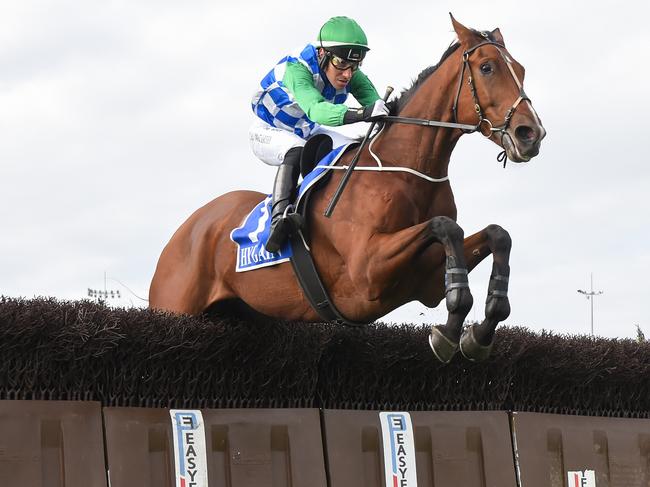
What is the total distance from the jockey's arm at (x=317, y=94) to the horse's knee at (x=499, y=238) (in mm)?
1062

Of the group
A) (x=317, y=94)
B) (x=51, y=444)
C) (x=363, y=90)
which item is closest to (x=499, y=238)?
(x=317, y=94)

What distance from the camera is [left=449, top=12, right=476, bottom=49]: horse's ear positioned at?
631 centimetres

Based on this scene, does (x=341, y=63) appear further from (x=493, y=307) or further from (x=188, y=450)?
(x=188, y=450)

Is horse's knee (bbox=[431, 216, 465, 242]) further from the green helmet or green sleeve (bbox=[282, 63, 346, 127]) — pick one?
the green helmet

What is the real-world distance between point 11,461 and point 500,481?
10.5 ft

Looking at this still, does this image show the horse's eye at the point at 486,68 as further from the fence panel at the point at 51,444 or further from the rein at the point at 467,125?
the fence panel at the point at 51,444

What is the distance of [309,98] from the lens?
6531mm

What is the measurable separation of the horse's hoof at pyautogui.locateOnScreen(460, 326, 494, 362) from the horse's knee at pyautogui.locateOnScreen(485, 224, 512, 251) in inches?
19.1

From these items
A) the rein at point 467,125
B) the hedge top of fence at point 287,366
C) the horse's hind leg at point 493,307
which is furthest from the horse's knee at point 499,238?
the hedge top of fence at point 287,366

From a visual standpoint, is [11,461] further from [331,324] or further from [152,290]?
[152,290]

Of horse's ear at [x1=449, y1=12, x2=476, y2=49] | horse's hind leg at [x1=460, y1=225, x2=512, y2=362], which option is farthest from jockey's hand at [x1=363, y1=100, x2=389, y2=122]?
horse's hind leg at [x1=460, y1=225, x2=512, y2=362]

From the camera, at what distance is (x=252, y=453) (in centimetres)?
620

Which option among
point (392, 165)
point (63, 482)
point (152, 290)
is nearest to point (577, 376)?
point (392, 165)

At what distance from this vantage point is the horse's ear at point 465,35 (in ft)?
20.7
